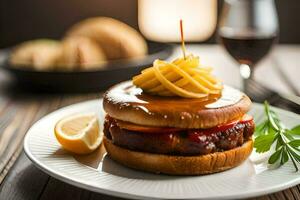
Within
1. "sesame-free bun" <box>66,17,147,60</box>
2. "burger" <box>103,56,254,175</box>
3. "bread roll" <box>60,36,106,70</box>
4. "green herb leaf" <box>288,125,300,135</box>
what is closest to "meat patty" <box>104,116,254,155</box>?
"burger" <box>103,56,254,175</box>

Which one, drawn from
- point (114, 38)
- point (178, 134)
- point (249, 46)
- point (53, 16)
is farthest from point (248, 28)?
point (53, 16)

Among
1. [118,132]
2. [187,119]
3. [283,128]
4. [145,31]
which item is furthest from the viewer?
[145,31]

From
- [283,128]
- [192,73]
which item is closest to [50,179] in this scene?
[192,73]

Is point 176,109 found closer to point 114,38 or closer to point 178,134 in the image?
point 178,134

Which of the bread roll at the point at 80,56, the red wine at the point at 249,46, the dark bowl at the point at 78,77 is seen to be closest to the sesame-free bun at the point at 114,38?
the bread roll at the point at 80,56

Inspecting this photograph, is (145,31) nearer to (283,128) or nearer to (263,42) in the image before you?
(263,42)

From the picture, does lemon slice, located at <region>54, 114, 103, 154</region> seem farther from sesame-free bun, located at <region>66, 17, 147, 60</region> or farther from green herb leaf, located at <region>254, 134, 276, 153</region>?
sesame-free bun, located at <region>66, 17, 147, 60</region>
